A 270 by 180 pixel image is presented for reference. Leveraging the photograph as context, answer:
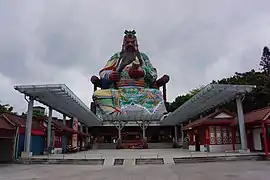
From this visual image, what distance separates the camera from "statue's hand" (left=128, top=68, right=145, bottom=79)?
41.4m

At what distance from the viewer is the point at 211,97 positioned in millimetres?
19531

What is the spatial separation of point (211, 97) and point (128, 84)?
79.0ft

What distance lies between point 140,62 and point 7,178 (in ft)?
118

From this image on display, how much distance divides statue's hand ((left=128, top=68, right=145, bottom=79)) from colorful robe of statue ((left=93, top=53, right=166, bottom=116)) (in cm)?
92

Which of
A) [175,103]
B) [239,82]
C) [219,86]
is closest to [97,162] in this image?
[219,86]

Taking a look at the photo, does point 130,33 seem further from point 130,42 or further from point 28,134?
point 28,134

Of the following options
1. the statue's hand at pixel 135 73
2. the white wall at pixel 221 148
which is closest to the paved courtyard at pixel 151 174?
the white wall at pixel 221 148

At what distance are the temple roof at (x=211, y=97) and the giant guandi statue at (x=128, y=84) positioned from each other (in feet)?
46.1

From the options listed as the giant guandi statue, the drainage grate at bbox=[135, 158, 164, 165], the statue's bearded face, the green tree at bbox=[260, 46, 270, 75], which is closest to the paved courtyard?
the drainage grate at bbox=[135, 158, 164, 165]

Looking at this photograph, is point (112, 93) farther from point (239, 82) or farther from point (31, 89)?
point (31, 89)

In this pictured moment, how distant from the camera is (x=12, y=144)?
1602 cm

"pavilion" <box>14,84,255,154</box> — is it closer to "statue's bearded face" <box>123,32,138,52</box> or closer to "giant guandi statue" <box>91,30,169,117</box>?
"giant guandi statue" <box>91,30,169,117</box>

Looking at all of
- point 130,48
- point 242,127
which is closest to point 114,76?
point 130,48

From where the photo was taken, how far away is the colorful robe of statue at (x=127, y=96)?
40.7 metres
